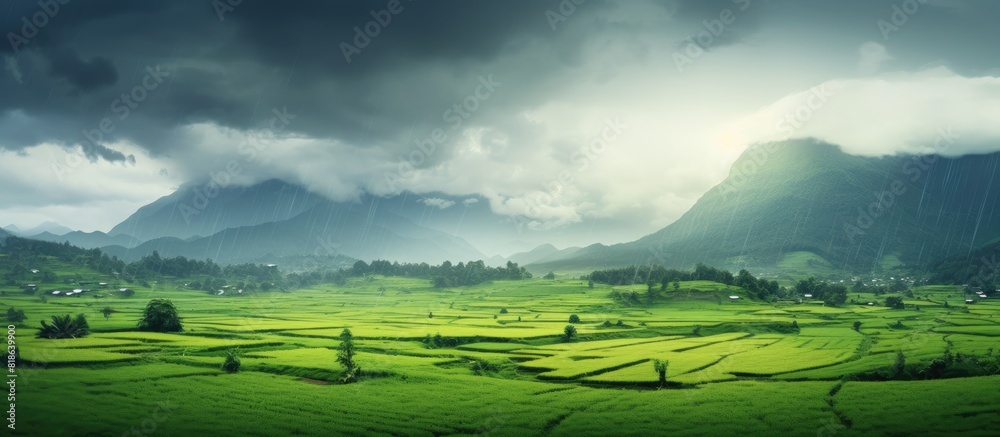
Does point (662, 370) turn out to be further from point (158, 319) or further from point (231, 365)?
point (158, 319)

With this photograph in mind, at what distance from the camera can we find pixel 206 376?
39156mm

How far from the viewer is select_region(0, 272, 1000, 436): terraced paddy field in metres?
28.3

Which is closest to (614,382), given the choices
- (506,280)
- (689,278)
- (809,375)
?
(809,375)

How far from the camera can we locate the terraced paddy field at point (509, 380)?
2830 centimetres

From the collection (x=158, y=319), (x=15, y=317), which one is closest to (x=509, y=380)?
(x=158, y=319)

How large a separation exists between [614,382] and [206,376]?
99.4 ft

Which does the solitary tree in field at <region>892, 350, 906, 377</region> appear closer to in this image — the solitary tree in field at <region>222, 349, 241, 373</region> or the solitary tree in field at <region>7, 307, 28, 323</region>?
the solitary tree in field at <region>222, 349, 241, 373</region>

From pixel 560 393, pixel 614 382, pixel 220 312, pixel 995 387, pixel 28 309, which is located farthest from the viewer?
pixel 220 312

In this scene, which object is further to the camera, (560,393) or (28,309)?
(28,309)

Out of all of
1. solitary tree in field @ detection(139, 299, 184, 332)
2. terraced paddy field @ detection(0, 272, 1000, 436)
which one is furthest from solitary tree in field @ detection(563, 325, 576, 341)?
solitary tree in field @ detection(139, 299, 184, 332)

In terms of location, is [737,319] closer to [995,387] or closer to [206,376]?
[995,387]

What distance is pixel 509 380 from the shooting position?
42031 millimetres

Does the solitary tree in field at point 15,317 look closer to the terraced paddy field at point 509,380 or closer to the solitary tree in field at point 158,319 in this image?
the terraced paddy field at point 509,380

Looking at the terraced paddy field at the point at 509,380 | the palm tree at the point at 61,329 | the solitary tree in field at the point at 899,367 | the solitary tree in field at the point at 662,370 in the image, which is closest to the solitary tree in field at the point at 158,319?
the terraced paddy field at the point at 509,380
